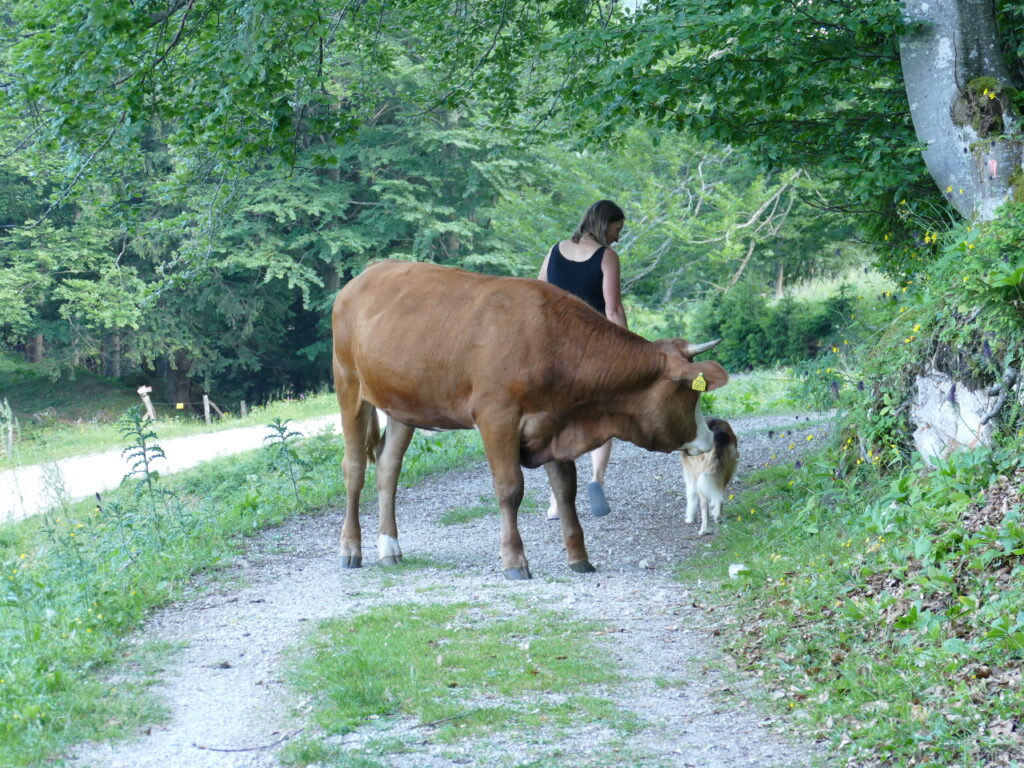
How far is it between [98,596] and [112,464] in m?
13.2

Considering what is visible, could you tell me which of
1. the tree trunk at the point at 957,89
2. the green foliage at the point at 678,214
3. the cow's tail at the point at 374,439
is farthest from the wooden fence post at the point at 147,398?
the tree trunk at the point at 957,89

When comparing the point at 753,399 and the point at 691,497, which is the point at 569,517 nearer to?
the point at 691,497

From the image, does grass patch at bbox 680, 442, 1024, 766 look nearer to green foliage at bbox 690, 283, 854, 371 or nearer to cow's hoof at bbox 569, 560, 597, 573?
cow's hoof at bbox 569, 560, 597, 573

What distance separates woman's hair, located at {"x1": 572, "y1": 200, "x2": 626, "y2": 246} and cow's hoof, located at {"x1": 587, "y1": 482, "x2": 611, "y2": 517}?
6.55 ft

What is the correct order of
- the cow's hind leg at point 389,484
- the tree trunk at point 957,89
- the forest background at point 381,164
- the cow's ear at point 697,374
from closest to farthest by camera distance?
the cow's ear at point 697,374 → the tree trunk at point 957,89 → the cow's hind leg at point 389,484 → the forest background at point 381,164

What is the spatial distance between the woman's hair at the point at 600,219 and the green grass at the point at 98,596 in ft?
8.95

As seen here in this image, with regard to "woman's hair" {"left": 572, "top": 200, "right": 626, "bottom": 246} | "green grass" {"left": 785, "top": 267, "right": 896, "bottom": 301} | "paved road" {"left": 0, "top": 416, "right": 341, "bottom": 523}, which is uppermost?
"woman's hair" {"left": 572, "top": 200, "right": 626, "bottom": 246}

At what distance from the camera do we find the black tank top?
8.32 metres

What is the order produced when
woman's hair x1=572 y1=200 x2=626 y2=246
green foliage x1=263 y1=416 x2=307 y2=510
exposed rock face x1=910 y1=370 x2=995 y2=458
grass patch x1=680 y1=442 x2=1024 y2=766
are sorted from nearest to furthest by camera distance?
grass patch x1=680 y1=442 x2=1024 y2=766
exposed rock face x1=910 y1=370 x2=995 y2=458
woman's hair x1=572 y1=200 x2=626 y2=246
green foliage x1=263 y1=416 x2=307 y2=510

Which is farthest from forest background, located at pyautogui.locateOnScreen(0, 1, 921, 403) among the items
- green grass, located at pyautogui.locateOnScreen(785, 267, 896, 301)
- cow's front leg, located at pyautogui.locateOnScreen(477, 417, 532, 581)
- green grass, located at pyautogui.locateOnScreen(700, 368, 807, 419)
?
cow's front leg, located at pyautogui.locateOnScreen(477, 417, 532, 581)

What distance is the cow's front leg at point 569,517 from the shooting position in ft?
24.1

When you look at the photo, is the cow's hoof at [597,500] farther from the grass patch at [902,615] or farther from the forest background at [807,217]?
the grass patch at [902,615]

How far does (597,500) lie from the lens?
901 cm

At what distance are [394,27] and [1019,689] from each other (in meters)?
11.3
